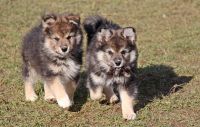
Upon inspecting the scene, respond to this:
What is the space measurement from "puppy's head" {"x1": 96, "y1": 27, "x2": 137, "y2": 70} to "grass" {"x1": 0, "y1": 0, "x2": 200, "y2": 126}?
0.78m

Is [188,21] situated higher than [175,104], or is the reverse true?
[188,21]

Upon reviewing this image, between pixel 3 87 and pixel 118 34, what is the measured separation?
7.66ft

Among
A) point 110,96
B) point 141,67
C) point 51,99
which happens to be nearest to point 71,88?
point 51,99

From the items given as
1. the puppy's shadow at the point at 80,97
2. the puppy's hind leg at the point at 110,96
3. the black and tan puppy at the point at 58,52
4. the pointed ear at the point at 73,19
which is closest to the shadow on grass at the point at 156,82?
the puppy's hind leg at the point at 110,96

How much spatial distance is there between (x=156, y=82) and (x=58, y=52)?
222 centimetres

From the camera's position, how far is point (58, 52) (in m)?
4.38

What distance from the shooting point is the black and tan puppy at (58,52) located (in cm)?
438

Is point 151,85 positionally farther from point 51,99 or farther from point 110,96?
point 51,99

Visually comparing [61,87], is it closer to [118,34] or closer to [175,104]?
[118,34]

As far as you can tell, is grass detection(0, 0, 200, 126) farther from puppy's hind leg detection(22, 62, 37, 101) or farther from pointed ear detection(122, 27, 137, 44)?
pointed ear detection(122, 27, 137, 44)

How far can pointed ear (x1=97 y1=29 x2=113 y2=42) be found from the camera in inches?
171

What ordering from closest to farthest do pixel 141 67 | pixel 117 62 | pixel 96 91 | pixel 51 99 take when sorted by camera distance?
1. pixel 117 62
2. pixel 96 91
3. pixel 51 99
4. pixel 141 67

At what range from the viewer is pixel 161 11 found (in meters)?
10.1

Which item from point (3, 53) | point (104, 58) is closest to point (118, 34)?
point (104, 58)
